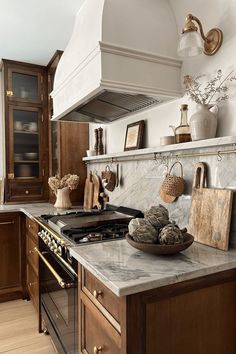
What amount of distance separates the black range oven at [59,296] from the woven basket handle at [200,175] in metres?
0.76

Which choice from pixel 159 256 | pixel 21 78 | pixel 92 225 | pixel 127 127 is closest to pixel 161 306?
pixel 159 256

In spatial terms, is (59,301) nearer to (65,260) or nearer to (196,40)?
(65,260)

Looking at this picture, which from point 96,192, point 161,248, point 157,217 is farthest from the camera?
point 96,192

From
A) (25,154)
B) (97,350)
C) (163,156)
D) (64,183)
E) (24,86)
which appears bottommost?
(97,350)

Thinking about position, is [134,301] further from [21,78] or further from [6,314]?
[21,78]

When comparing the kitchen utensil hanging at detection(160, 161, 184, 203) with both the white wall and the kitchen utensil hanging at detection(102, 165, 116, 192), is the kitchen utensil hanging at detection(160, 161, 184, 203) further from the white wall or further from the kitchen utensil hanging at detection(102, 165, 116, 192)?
the kitchen utensil hanging at detection(102, 165, 116, 192)

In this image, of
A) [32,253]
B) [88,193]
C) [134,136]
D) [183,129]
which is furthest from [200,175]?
[32,253]

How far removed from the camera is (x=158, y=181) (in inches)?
69.8

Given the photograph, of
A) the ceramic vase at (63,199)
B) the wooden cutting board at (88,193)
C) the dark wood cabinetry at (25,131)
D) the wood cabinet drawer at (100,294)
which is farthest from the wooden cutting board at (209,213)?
the dark wood cabinetry at (25,131)

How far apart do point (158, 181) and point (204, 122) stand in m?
0.57

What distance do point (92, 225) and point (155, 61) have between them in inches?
41.9

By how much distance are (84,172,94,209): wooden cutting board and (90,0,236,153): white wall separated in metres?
0.95

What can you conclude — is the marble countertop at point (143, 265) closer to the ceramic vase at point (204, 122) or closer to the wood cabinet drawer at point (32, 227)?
the ceramic vase at point (204, 122)

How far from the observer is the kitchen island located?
90 cm
